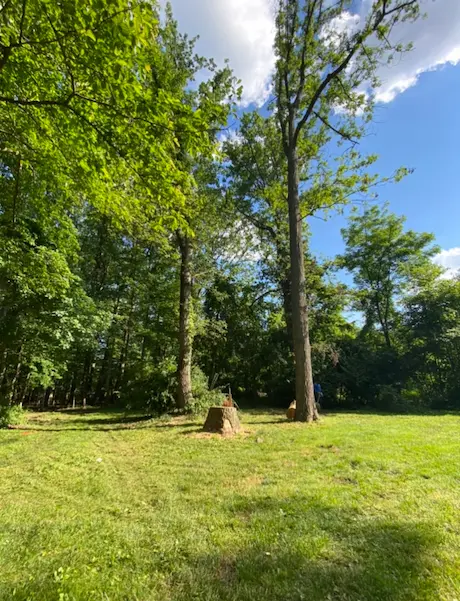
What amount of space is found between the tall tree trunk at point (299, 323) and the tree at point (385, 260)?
35.5 feet

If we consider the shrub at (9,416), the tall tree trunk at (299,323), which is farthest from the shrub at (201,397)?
the shrub at (9,416)

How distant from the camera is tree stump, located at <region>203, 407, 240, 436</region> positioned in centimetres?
770

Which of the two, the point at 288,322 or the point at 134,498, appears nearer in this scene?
the point at 134,498

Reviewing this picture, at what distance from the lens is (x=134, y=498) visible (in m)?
3.85

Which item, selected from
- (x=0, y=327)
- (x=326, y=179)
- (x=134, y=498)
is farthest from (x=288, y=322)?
(x=134, y=498)

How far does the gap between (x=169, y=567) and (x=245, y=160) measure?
60.9 ft

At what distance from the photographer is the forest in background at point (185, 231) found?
3123 mm

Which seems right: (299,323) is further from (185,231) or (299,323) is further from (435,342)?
(435,342)

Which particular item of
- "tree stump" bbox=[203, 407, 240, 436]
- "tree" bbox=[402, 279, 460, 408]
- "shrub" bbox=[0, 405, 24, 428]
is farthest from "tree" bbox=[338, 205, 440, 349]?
"shrub" bbox=[0, 405, 24, 428]

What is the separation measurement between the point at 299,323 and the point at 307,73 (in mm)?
9118

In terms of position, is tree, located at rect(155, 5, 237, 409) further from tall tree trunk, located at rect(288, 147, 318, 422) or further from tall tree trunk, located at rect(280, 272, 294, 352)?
tall tree trunk, located at rect(280, 272, 294, 352)

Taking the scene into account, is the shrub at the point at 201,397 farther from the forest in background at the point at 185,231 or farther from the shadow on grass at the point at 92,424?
the shadow on grass at the point at 92,424

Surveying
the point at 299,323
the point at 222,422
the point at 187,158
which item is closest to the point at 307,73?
the point at 187,158

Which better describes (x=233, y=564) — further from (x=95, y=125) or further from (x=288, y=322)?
(x=288, y=322)
